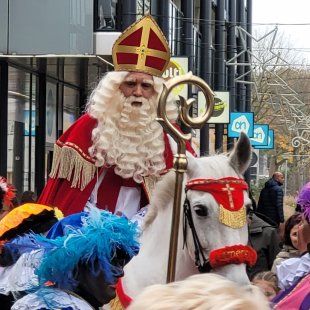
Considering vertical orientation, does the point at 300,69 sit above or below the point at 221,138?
above

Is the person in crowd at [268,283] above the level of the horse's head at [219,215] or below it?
below

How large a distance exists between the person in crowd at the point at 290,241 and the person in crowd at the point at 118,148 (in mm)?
1321

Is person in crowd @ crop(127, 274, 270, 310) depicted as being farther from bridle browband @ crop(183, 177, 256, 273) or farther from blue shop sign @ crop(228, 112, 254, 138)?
blue shop sign @ crop(228, 112, 254, 138)

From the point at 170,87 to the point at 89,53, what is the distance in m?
9.48

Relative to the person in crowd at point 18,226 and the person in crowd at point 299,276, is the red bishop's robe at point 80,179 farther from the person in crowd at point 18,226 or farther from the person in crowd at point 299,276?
the person in crowd at point 299,276

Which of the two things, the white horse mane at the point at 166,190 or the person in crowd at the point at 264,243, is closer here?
the white horse mane at the point at 166,190

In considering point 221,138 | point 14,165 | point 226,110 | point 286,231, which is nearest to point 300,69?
point 221,138

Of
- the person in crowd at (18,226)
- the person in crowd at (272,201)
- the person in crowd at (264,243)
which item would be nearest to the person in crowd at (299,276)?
the person in crowd at (18,226)

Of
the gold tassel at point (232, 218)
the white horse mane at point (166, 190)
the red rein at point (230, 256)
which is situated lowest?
the red rein at point (230, 256)

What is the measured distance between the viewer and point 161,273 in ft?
13.6

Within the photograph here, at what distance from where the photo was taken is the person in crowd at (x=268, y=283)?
538 centimetres

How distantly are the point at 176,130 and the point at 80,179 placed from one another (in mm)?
972

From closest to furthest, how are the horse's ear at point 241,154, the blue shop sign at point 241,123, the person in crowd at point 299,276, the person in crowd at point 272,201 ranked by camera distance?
1. the person in crowd at point 299,276
2. the horse's ear at point 241,154
3. the person in crowd at point 272,201
4. the blue shop sign at point 241,123

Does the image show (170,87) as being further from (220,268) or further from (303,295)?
(303,295)
